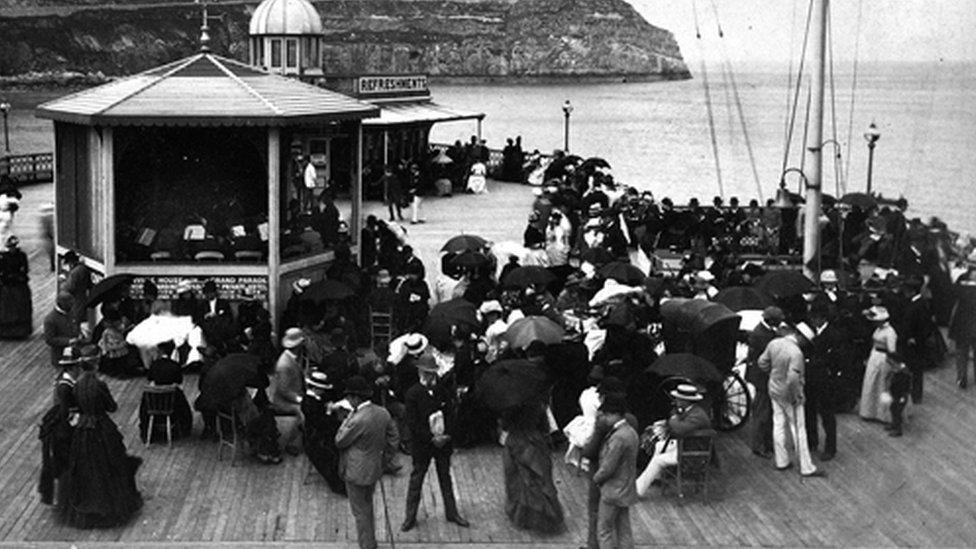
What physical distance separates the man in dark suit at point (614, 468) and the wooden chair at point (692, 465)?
240 cm

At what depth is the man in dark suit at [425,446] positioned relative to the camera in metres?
11.7

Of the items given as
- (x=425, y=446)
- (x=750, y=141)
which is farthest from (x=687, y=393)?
(x=750, y=141)

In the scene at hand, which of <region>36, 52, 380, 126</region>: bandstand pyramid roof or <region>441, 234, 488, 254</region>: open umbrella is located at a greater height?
<region>36, 52, 380, 126</region>: bandstand pyramid roof

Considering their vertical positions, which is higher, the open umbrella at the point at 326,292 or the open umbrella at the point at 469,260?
the open umbrella at the point at 469,260

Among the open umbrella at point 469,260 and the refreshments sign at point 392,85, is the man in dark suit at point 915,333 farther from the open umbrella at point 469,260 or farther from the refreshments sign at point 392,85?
the refreshments sign at point 392,85

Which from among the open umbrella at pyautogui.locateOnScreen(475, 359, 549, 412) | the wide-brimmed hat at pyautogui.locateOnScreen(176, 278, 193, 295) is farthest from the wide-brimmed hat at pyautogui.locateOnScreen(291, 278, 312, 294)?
the open umbrella at pyautogui.locateOnScreen(475, 359, 549, 412)

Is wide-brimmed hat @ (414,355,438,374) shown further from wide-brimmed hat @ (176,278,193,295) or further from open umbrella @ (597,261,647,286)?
wide-brimmed hat @ (176,278,193,295)

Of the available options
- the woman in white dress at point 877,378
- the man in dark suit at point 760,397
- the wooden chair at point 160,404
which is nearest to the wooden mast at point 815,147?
the woman in white dress at point 877,378

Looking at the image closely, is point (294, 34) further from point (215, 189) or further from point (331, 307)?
point (331, 307)

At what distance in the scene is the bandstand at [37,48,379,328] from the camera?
1897 cm

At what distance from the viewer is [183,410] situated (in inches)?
577

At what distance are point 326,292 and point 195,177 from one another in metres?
5.41

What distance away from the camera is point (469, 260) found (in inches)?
762

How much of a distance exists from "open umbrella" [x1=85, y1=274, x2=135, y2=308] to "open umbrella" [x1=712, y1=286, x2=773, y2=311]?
8.35 meters
